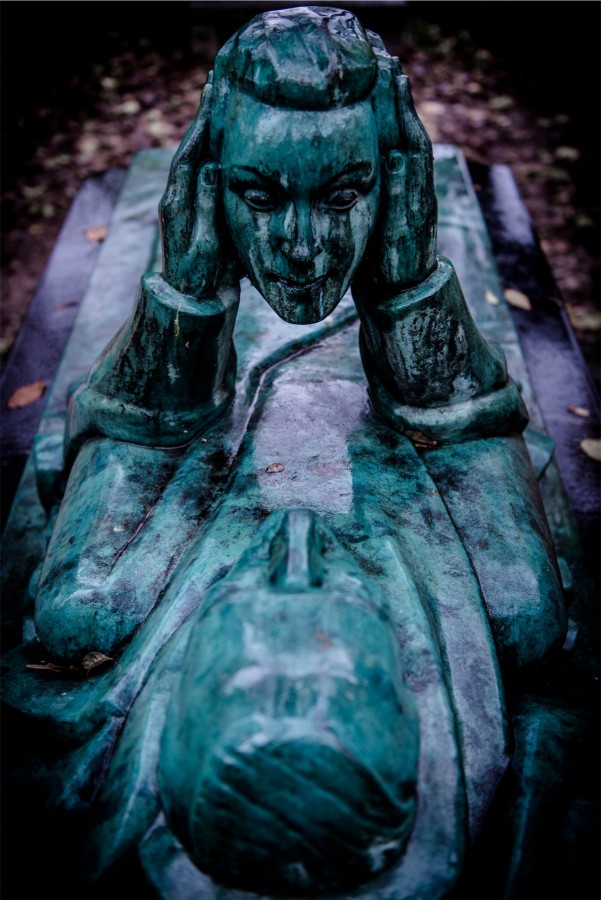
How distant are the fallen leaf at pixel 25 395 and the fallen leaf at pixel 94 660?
1873 millimetres

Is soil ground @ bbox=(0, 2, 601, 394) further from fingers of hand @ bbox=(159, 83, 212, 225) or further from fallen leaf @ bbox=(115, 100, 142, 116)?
fingers of hand @ bbox=(159, 83, 212, 225)

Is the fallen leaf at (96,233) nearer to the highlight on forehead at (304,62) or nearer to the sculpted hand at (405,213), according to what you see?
the sculpted hand at (405,213)

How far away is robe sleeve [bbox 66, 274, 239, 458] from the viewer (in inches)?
82.6

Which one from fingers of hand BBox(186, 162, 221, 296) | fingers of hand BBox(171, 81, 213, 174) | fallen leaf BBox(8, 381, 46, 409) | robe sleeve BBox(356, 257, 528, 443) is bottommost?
fallen leaf BBox(8, 381, 46, 409)

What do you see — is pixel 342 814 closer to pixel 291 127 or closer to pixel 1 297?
pixel 291 127

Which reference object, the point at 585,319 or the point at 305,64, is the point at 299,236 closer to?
the point at 305,64

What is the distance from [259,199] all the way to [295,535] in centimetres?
78

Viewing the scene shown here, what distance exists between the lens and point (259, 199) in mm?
1832

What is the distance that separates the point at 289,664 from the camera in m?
1.41

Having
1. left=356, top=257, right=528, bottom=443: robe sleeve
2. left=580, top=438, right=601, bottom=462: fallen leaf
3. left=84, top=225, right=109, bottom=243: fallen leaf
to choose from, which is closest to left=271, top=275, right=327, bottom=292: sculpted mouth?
left=356, top=257, right=528, bottom=443: robe sleeve

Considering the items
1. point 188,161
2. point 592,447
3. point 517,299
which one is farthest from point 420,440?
point 517,299

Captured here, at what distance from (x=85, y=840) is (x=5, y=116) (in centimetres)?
673

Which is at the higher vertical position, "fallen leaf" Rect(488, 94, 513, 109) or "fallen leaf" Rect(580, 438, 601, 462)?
"fallen leaf" Rect(488, 94, 513, 109)

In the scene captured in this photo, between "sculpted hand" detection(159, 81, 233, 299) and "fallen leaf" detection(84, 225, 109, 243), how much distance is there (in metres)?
2.49
